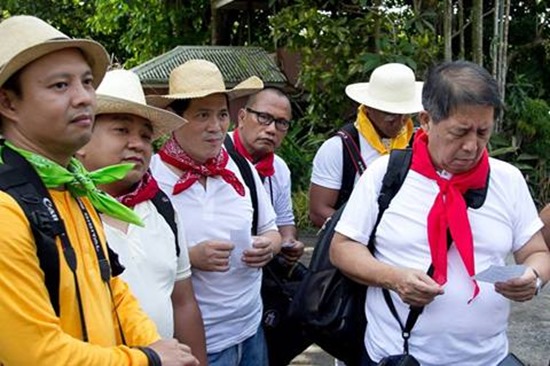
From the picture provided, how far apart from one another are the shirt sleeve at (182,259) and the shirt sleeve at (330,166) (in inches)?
61.7

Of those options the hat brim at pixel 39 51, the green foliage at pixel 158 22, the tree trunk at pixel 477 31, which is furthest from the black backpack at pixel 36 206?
the green foliage at pixel 158 22

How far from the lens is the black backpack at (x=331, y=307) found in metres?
2.77

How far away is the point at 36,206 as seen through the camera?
165 cm

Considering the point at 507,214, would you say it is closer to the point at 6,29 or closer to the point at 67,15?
the point at 6,29

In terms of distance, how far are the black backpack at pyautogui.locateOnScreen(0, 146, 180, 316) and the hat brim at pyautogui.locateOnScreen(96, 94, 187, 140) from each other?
28.8 inches

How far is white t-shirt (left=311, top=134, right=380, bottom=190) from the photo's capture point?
3979mm

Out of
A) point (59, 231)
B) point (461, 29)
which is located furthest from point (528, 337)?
point (461, 29)

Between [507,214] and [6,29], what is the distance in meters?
1.71

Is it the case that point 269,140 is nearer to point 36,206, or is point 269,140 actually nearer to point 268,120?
point 268,120

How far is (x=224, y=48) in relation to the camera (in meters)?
13.1

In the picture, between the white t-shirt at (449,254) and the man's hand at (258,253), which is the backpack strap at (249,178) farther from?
the white t-shirt at (449,254)

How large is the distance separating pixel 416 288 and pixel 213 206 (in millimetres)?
940

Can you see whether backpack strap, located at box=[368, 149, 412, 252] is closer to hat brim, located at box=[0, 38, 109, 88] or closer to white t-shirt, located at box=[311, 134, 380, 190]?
hat brim, located at box=[0, 38, 109, 88]

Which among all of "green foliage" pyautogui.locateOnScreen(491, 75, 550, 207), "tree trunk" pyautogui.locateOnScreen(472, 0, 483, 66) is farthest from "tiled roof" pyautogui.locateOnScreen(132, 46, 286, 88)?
"green foliage" pyautogui.locateOnScreen(491, 75, 550, 207)
